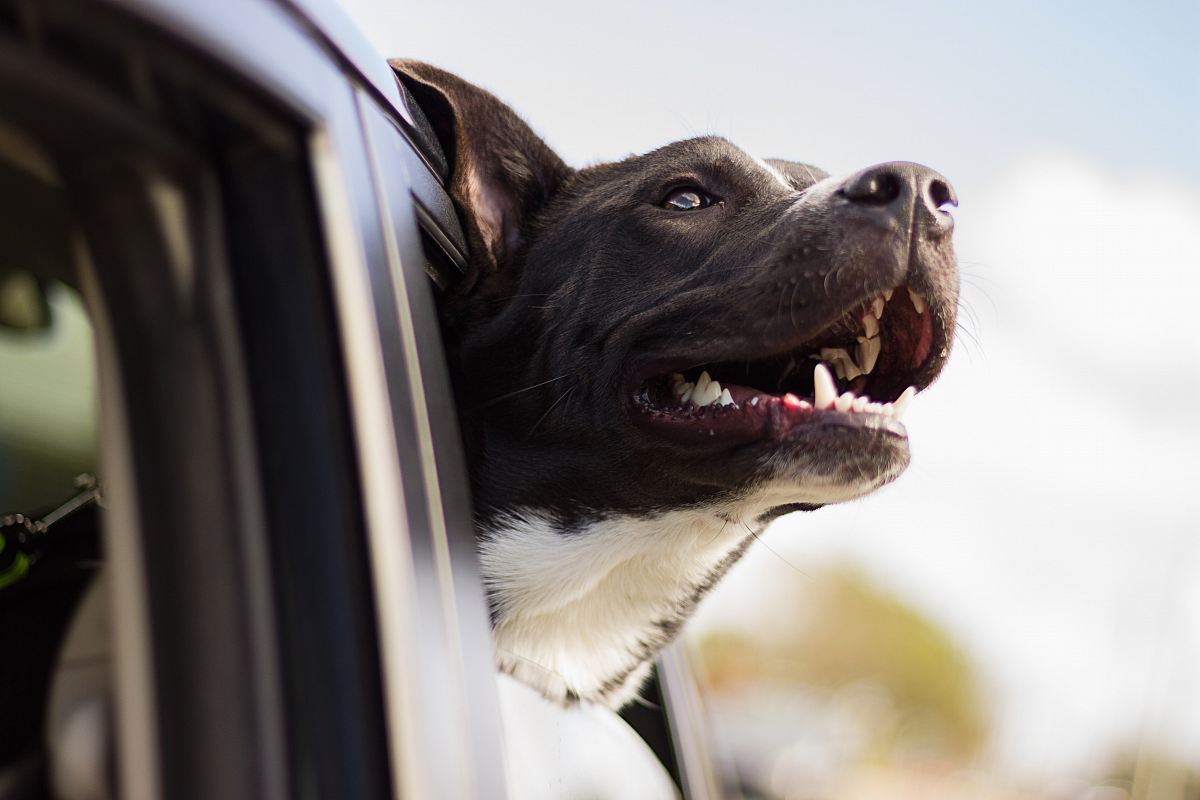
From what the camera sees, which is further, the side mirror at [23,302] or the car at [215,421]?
the side mirror at [23,302]

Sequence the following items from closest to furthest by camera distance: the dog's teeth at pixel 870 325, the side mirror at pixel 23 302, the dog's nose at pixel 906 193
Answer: the side mirror at pixel 23 302 → the dog's nose at pixel 906 193 → the dog's teeth at pixel 870 325

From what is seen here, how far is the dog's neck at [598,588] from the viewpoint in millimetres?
2283

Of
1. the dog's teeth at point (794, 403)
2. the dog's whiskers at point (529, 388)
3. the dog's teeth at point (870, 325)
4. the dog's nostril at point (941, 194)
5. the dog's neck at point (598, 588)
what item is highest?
the dog's nostril at point (941, 194)

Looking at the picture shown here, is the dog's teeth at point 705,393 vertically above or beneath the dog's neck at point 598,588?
above

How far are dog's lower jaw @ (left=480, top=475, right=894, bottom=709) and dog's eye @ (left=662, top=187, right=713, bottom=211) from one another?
696 mm

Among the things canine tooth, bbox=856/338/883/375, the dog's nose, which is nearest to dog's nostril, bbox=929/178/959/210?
the dog's nose

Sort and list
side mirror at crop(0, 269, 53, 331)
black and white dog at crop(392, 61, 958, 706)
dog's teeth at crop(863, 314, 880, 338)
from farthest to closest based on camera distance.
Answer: dog's teeth at crop(863, 314, 880, 338)
black and white dog at crop(392, 61, 958, 706)
side mirror at crop(0, 269, 53, 331)

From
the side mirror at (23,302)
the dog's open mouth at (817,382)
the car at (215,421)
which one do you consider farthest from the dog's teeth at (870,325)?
the side mirror at (23,302)

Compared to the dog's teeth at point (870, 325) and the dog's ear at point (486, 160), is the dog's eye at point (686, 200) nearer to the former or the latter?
the dog's ear at point (486, 160)

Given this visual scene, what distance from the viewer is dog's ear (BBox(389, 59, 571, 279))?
83.4 inches

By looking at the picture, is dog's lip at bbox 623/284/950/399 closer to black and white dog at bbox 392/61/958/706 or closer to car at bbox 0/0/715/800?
black and white dog at bbox 392/61/958/706

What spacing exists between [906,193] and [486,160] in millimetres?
988

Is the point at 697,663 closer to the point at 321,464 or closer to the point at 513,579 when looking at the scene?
the point at 513,579

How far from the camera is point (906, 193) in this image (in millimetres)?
2033
